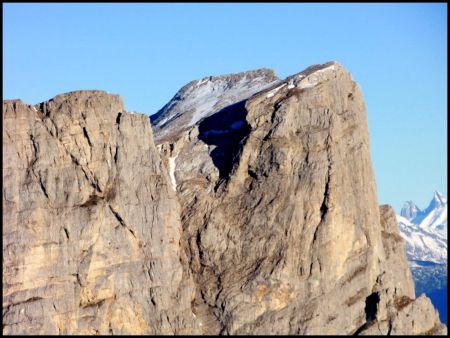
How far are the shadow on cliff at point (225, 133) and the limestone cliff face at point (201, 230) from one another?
96cm

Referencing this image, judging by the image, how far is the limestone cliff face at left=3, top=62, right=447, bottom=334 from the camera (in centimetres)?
11488

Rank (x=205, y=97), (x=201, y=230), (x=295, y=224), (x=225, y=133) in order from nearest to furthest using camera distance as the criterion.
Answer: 1. (x=295, y=224)
2. (x=201, y=230)
3. (x=225, y=133)
4. (x=205, y=97)

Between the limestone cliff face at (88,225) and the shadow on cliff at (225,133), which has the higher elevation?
the shadow on cliff at (225,133)

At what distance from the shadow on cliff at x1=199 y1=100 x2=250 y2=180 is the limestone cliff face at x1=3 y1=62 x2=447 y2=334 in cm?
96

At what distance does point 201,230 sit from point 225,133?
1491 cm

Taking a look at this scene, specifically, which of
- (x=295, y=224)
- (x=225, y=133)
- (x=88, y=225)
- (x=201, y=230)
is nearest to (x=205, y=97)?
(x=225, y=133)

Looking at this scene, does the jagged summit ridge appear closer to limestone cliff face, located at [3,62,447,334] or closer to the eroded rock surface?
the eroded rock surface

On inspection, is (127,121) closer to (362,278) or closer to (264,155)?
(264,155)

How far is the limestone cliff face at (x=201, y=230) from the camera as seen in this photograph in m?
115

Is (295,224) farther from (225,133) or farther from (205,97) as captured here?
(205,97)

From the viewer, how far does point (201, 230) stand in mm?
122688

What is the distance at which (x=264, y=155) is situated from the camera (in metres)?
124

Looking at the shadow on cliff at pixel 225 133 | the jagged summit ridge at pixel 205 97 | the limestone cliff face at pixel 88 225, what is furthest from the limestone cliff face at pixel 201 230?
the jagged summit ridge at pixel 205 97

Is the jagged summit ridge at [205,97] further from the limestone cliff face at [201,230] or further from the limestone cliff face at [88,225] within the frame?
the limestone cliff face at [88,225]
